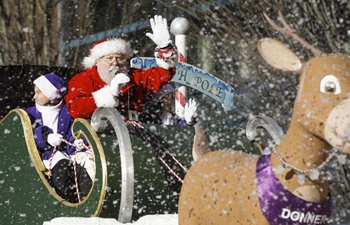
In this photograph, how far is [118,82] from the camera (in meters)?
5.25

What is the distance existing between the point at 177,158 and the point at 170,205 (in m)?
0.30

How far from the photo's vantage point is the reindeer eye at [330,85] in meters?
3.20

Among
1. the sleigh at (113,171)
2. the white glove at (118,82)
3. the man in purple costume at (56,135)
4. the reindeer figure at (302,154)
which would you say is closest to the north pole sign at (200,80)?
the man in purple costume at (56,135)

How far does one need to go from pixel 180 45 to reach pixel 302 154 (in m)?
3.86

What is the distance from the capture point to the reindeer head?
3160mm

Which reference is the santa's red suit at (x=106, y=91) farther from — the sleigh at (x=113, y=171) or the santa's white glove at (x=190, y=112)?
the santa's white glove at (x=190, y=112)

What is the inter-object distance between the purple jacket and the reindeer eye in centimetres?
273

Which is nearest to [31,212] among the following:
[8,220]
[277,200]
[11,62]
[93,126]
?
[8,220]

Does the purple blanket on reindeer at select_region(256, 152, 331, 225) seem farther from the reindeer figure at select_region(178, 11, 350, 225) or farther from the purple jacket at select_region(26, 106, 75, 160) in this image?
the purple jacket at select_region(26, 106, 75, 160)

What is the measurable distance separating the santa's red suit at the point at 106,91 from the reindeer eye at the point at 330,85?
7.61 ft

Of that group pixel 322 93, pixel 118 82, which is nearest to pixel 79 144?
pixel 118 82

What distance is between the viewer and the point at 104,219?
478 centimetres

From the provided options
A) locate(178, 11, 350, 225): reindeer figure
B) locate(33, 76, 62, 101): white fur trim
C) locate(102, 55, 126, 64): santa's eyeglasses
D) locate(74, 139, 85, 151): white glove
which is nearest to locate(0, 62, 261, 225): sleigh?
locate(74, 139, 85, 151): white glove

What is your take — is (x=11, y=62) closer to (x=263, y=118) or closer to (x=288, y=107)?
(x=288, y=107)
